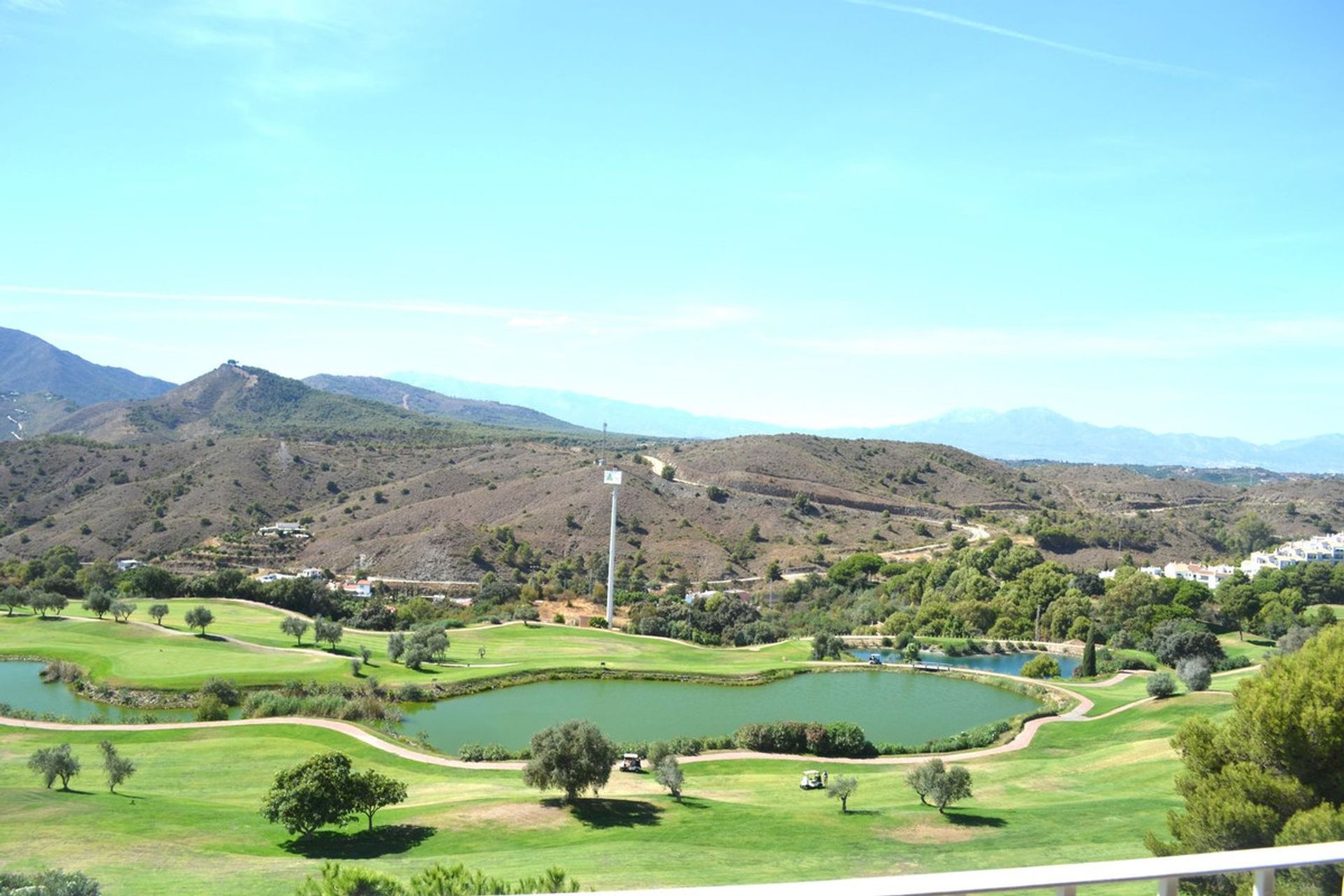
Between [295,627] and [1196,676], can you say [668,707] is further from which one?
[295,627]

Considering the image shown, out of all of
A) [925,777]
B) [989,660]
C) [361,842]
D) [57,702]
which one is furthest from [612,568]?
[361,842]

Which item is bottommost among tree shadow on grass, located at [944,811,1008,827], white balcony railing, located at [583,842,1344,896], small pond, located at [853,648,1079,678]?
small pond, located at [853,648,1079,678]

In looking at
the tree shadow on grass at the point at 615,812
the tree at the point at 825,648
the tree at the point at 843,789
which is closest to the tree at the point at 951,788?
the tree at the point at 843,789

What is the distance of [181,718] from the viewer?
115ft

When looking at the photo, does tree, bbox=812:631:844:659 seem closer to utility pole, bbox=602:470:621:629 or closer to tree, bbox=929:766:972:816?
utility pole, bbox=602:470:621:629

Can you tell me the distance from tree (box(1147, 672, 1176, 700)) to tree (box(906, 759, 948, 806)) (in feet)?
53.5

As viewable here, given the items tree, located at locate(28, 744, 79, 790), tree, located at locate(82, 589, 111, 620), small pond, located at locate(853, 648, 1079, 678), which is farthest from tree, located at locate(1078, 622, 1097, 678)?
tree, located at locate(82, 589, 111, 620)

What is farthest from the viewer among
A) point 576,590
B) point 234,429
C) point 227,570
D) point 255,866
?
point 234,429

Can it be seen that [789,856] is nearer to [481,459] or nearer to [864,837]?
[864,837]

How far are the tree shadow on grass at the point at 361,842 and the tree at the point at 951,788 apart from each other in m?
12.5

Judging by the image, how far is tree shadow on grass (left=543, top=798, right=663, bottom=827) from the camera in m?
21.8

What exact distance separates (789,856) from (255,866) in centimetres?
1090

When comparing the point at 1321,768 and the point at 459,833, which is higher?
the point at 1321,768

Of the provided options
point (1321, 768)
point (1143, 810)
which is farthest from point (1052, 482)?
point (1321, 768)
